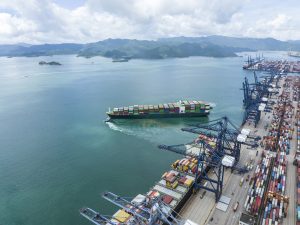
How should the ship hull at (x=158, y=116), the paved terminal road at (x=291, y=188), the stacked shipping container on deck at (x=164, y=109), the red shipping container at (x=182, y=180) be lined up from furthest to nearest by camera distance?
the stacked shipping container on deck at (x=164, y=109) < the ship hull at (x=158, y=116) < the red shipping container at (x=182, y=180) < the paved terminal road at (x=291, y=188)

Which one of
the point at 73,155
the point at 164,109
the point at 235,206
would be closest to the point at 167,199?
the point at 235,206

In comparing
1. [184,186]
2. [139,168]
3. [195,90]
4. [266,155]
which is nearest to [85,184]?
[139,168]

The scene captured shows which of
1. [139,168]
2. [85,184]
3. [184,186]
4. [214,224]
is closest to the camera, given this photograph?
[214,224]

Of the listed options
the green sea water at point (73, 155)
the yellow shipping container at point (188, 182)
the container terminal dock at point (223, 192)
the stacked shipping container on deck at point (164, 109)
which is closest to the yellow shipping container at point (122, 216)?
the container terminal dock at point (223, 192)

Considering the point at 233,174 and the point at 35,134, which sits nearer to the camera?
the point at 233,174

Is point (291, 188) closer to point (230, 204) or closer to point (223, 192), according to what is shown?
point (223, 192)

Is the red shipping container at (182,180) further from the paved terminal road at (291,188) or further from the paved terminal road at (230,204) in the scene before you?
the paved terminal road at (291,188)

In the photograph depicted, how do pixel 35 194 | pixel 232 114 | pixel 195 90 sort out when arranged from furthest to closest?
1. pixel 195 90
2. pixel 232 114
3. pixel 35 194

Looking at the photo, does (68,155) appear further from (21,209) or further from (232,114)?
(232,114)

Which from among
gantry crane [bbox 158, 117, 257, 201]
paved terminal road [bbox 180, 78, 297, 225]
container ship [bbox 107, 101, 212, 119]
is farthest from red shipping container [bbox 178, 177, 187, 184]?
container ship [bbox 107, 101, 212, 119]
